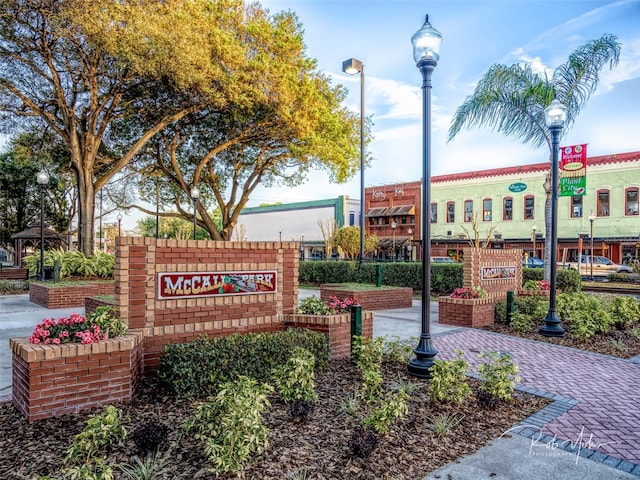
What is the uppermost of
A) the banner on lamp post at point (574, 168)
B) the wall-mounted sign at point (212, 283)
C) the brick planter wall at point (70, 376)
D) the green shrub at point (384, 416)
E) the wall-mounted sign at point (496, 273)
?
the banner on lamp post at point (574, 168)

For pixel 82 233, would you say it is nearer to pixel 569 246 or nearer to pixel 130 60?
pixel 130 60

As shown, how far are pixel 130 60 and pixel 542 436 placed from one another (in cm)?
1499

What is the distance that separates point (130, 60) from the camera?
14180mm

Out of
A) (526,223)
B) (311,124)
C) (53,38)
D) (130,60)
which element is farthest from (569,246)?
(53,38)

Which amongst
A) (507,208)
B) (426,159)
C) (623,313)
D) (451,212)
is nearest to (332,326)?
(426,159)

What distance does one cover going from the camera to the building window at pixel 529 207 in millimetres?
33031

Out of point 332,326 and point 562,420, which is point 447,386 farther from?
point 332,326

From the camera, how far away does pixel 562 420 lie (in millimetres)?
4551

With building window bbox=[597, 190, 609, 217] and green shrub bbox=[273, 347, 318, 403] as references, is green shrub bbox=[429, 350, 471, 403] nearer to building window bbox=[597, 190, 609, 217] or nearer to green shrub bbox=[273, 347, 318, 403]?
green shrub bbox=[273, 347, 318, 403]

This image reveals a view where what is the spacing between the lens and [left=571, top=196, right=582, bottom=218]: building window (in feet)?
104

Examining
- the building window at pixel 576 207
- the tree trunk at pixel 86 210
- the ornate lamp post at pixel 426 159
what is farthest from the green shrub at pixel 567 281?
the building window at pixel 576 207

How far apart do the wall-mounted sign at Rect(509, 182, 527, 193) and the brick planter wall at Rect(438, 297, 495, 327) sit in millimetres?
25637

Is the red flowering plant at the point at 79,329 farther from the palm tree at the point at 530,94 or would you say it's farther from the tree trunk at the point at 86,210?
the tree trunk at the point at 86,210

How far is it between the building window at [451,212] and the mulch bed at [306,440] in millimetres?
33552
